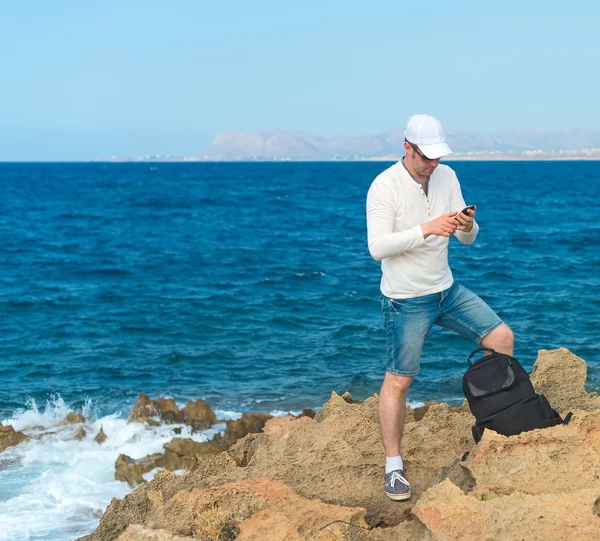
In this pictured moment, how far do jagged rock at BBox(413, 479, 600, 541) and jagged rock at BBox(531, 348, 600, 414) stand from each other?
2.14m

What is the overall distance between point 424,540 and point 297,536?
77cm

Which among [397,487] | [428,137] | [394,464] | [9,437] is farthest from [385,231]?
[9,437]

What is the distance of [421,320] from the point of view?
504cm

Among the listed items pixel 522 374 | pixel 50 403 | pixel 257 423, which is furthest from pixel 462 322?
pixel 50 403

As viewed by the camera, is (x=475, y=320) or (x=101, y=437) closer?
(x=475, y=320)

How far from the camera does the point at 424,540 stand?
4.28 meters

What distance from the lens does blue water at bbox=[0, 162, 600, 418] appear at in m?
13.7

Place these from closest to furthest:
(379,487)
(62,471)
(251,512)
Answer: (251,512), (379,487), (62,471)

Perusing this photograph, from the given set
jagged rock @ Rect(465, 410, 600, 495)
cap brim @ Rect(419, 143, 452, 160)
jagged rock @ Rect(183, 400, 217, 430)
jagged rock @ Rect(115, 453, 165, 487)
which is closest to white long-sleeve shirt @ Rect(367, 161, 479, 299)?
cap brim @ Rect(419, 143, 452, 160)

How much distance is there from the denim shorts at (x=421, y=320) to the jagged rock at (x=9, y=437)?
7471 millimetres

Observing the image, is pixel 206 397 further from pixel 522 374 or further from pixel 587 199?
pixel 587 199

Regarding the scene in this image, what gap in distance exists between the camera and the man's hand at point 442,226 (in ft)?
15.4

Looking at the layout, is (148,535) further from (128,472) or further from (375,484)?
(128,472)

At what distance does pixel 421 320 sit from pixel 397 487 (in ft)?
3.73
